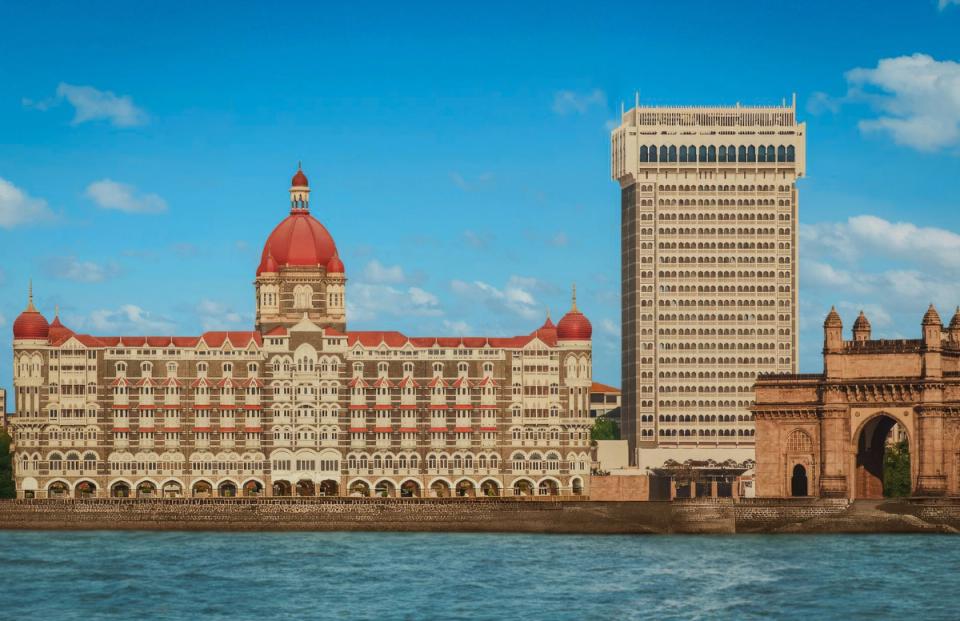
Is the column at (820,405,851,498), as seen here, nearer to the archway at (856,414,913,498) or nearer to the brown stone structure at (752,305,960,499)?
the brown stone structure at (752,305,960,499)

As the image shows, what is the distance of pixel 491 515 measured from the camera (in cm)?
17025

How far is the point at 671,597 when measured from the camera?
364 feet

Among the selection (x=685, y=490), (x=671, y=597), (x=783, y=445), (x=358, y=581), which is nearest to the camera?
(x=671, y=597)

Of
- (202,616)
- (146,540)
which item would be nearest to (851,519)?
(146,540)

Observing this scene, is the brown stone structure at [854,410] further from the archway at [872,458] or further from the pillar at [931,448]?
the archway at [872,458]

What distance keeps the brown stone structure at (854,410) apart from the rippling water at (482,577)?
9.50 m

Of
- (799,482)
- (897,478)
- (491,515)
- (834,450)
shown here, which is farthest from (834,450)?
(491,515)

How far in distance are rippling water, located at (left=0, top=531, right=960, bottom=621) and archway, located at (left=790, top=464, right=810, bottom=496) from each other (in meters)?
13.1

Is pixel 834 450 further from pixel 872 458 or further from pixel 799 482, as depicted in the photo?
pixel 872 458

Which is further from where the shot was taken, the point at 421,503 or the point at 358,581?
the point at 421,503

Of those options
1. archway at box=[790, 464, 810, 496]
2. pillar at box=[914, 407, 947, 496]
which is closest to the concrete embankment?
pillar at box=[914, 407, 947, 496]

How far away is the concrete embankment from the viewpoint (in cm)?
15900

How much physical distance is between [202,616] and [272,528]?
225 feet

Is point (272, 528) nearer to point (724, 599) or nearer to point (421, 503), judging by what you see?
point (421, 503)
